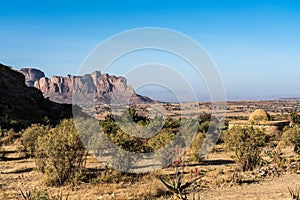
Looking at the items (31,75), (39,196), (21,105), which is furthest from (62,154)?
(31,75)

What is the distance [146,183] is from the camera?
12391 mm

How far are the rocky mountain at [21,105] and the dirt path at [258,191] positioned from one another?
1234 inches

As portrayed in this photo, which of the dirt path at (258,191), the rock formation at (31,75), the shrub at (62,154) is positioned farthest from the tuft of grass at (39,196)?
the rock formation at (31,75)

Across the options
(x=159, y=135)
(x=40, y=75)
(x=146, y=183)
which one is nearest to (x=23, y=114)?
(x=159, y=135)

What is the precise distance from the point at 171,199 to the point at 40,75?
6475 inches

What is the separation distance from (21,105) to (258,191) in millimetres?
42462

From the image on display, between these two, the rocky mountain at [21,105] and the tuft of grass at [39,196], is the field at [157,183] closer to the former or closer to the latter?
the tuft of grass at [39,196]

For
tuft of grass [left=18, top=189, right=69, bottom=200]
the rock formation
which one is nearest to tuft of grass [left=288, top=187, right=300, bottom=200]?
tuft of grass [left=18, top=189, right=69, bottom=200]

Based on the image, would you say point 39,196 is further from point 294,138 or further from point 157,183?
point 294,138

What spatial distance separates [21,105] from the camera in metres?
47.2

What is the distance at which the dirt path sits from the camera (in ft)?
33.7

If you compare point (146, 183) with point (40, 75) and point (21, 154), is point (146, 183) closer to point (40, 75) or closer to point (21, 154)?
point (21, 154)

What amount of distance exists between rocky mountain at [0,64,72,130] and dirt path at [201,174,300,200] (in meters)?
31.3

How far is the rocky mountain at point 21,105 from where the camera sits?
4101 cm
